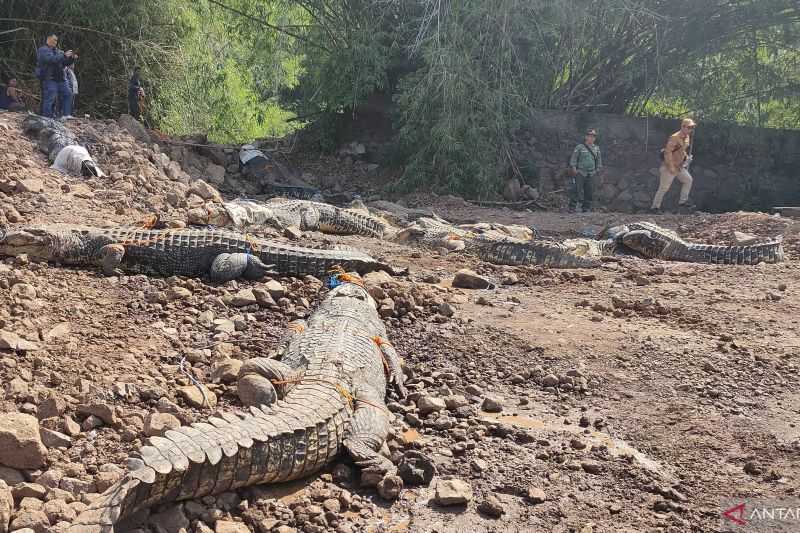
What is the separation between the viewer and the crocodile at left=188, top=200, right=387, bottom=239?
8.33 metres

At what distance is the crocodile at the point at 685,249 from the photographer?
846 centimetres

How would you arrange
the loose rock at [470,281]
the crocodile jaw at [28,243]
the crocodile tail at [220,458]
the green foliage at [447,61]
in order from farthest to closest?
the green foliage at [447,61], the loose rock at [470,281], the crocodile jaw at [28,243], the crocodile tail at [220,458]

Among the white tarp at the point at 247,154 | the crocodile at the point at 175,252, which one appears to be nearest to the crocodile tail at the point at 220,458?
the crocodile at the point at 175,252

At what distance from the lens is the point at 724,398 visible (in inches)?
175

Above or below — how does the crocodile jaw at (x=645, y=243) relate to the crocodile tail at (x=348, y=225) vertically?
above

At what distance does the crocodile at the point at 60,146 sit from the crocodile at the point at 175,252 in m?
2.67

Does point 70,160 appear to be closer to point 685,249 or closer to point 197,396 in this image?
point 197,396

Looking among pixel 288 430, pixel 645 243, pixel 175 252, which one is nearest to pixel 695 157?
pixel 645 243

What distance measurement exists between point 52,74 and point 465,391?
9.36 meters

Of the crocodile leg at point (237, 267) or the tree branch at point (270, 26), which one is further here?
the tree branch at point (270, 26)

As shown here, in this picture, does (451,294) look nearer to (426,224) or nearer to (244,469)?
(426,224)

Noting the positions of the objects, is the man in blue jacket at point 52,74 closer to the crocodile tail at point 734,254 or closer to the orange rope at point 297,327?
the orange rope at point 297,327

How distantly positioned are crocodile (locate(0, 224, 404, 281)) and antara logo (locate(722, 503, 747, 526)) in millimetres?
3993

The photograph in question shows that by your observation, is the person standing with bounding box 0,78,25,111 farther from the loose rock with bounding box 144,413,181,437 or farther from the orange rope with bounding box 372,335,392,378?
the loose rock with bounding box 144,413,181,437
